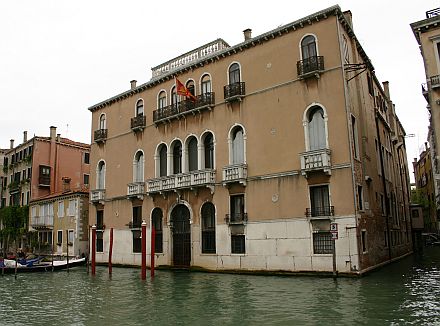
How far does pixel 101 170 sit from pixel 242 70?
1249 centimetres

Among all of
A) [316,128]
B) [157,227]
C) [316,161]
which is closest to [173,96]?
[157,227]

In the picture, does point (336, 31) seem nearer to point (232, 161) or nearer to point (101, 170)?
point (232, 161)

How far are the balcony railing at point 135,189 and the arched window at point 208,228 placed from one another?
4594 millimetres

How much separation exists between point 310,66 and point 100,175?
16.0 m

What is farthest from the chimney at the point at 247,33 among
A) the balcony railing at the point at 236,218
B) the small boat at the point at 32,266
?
the small boat at the point at 32,266

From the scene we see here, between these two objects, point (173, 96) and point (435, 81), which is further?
point (173, 96)

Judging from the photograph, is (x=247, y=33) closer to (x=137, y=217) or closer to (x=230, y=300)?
(x=137, y=217)

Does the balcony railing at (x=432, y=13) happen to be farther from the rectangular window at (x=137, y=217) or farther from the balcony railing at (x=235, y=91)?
the rectangular window at (x=137, y=217)

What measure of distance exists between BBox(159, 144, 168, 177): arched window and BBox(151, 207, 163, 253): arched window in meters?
2.07

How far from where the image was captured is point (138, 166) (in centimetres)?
2494

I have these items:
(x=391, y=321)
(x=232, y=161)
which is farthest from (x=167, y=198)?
(x=391, y=321)

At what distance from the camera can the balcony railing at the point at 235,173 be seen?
62.6 feet

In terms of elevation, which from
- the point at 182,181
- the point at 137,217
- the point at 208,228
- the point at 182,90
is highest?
the point at 182,90

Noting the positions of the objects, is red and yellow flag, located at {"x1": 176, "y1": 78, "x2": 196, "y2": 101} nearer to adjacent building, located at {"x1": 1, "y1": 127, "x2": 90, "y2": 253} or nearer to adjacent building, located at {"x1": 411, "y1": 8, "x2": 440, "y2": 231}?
adjacent building, located at {"x1": 411, "y1": 8, "x2": 440, "y2": 231}
